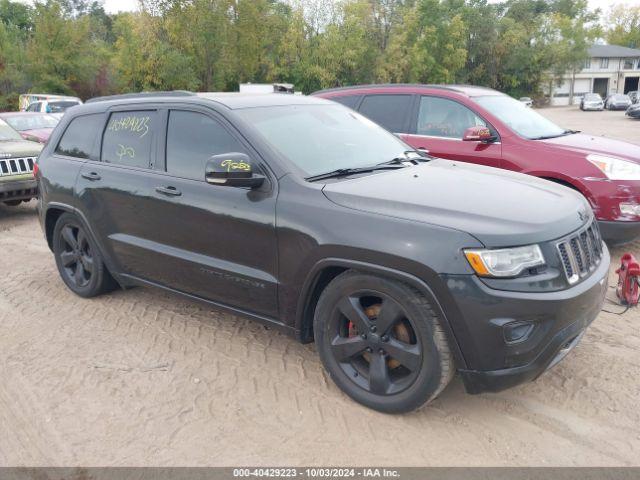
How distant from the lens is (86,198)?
466 cm

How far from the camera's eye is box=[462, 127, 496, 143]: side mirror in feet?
20.0

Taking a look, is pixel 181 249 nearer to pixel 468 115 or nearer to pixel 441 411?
pixel 441 411

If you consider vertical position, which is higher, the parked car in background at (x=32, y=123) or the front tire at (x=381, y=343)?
the parked car in background at (x=32, y=123)

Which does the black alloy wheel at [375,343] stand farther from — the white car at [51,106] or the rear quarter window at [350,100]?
the white car at [51,106]

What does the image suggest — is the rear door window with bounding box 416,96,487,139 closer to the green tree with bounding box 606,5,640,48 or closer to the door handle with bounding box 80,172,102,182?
the door handle with bounding box 80,172,102,182

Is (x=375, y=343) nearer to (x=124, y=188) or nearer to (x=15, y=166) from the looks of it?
(x=124, y=188)

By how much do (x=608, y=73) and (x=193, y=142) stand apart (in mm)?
79756

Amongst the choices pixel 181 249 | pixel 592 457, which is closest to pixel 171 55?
pixel 181 249

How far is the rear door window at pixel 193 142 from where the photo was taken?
149 inches

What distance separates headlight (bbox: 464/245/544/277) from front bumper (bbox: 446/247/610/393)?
67 mm

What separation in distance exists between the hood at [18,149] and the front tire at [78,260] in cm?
375

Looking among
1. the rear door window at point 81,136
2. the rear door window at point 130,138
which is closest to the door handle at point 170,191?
the rear door window at point 130,138

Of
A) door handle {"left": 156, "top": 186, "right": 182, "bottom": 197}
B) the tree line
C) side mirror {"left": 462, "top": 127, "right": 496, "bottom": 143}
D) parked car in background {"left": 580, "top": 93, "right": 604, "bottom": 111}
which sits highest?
the tree line

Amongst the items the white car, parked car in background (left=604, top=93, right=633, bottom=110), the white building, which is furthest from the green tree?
the white car
